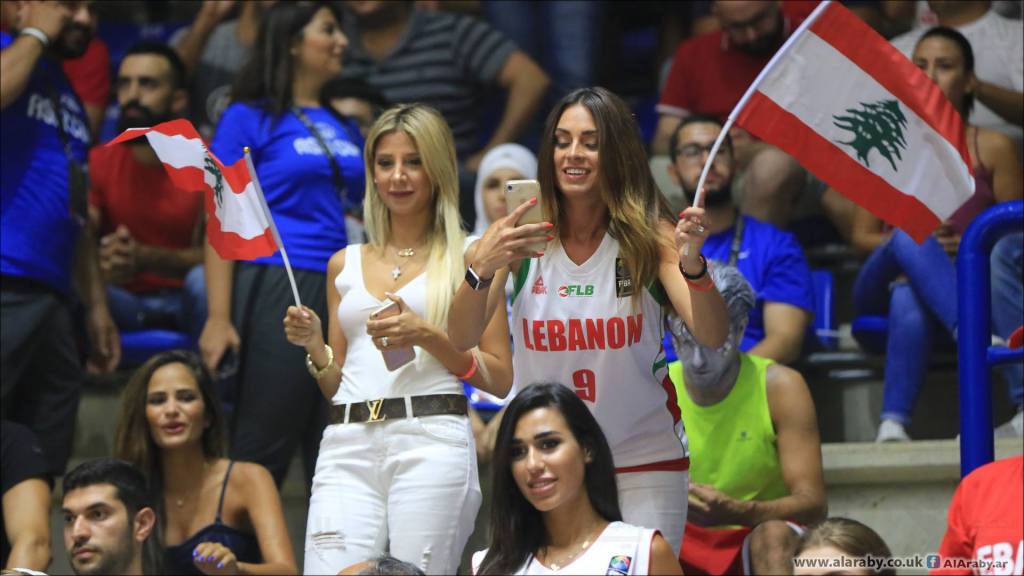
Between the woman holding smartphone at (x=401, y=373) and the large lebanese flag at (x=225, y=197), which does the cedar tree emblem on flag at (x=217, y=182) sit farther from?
the woman holding smartphone at (x=401, y=373)

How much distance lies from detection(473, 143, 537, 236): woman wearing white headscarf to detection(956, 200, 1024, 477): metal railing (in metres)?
2.52

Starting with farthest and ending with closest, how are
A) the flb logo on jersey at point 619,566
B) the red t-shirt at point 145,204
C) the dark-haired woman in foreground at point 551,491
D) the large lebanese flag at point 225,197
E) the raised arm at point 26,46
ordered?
1. the red t-shirt at point 145,204
2. the raised arm at point 26,46
3. the large lebanese flag at point 225,197
4. the dark-haired woman in foreground at point 551,491
5. the flb logo on jersey at point 619,566

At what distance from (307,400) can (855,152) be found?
2.14m

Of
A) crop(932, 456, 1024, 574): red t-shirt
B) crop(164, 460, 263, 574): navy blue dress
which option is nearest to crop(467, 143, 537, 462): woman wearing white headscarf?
crop(164, 460, 263, 574): navy blue dress

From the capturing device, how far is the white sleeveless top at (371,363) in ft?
15.5

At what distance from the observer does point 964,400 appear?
182 inches

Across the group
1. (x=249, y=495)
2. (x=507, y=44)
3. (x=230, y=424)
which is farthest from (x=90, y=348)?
(x=507, y=44)

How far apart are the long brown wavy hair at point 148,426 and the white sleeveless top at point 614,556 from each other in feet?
6.26

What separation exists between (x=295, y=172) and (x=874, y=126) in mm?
2138

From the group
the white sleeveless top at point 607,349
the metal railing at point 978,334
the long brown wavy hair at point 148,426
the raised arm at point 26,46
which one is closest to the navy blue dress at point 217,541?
the long brown wavy hair at point 148,426

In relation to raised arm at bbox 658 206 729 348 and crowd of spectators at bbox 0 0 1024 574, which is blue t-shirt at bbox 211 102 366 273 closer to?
crowd of spectators at bbox 0 0 1024 574

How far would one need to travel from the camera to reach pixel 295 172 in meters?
5.98

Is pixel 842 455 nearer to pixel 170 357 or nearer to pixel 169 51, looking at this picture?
pixel 170 357

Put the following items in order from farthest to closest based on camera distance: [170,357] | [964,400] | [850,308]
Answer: [850,308] < [170,357] < [964,400]
